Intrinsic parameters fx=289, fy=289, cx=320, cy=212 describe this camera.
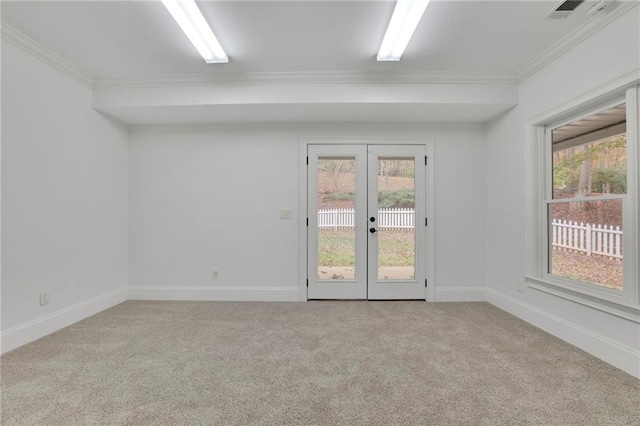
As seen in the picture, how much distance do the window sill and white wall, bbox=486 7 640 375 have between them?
0.15 ft

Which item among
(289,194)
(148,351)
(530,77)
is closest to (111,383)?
(148,351)

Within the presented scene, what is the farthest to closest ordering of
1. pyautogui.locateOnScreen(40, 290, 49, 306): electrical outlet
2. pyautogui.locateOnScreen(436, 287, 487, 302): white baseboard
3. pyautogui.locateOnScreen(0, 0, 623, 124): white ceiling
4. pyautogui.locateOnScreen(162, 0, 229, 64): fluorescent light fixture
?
pyautogui.locateOnScreen(436, 287, 487, 302): white baseboard < pyautogui.locateOnScreen(40, 290, 49, 306): electrical outlet < pyautogui.locateOnScreen(0, 0, 623, 124): white ceiling < pyautogui.locateOnScreen(162, 0, 229, 64): fluorescent light fixture

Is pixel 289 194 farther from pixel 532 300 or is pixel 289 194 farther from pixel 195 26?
pixel 532 300

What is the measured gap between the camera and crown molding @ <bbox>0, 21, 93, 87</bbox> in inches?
91.9

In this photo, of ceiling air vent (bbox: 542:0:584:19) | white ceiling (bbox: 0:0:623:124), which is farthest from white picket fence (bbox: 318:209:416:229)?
ceiling air vent (bbox: 542:0:584:19)

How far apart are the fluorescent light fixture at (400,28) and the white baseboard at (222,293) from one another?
2.82 m

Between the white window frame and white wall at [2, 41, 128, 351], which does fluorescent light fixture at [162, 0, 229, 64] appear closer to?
white wall at [2, 41, 128, 351]

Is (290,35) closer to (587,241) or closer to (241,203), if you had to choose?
(241,203)

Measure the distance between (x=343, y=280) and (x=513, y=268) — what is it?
1.95 m

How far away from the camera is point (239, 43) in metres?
2.55

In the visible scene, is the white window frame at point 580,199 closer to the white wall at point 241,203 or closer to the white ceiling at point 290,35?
the white ceiling at point 290,35

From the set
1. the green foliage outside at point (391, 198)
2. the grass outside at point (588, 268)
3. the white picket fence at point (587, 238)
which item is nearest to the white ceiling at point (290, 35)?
the green foliage outside at point (391, 198)

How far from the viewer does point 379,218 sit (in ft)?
12.3

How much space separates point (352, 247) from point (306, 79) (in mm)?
2082
